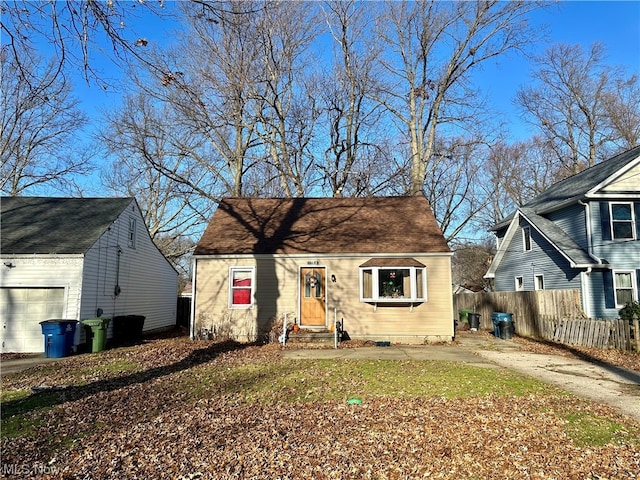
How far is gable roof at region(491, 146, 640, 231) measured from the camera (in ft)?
54.3

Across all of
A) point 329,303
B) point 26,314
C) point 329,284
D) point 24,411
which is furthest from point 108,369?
point 329,284

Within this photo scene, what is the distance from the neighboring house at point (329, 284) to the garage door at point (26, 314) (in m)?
4.57

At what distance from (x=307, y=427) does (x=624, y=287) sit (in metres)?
16.4

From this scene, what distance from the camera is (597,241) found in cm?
1634

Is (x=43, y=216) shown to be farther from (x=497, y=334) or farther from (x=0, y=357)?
(x=497, y=334)

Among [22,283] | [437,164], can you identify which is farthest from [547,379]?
[437,164]

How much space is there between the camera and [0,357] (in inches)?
467

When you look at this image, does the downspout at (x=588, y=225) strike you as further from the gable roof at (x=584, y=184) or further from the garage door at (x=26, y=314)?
the garage door at (x=26, y=314)

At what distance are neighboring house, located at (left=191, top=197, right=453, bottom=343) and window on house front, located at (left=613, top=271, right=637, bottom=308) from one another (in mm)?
7417

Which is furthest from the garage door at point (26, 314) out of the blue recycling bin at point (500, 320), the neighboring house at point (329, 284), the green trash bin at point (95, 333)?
the blue recycling bin at point (500, 320)

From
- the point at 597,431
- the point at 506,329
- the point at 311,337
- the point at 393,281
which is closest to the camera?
the point at 597,431

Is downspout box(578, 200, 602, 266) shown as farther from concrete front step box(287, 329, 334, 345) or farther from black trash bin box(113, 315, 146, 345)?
black trash bin box(113, 315, 146, 345)

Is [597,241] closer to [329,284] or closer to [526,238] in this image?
[526,238]

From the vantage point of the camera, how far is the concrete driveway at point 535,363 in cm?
737
